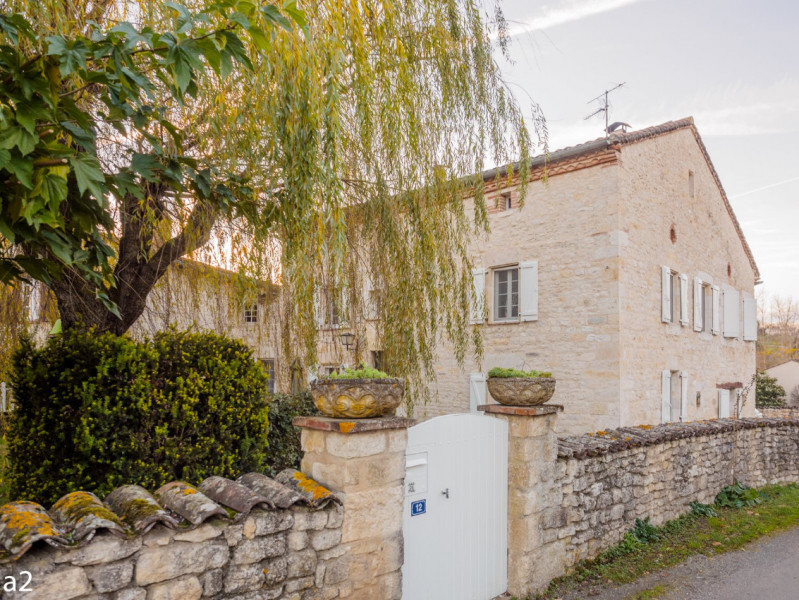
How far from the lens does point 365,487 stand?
312 cm

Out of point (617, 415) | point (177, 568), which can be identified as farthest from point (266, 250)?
point (617, 415)

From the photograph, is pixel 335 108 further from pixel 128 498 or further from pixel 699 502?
pixel 699 502

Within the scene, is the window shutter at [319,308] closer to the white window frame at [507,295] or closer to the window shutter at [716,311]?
the white window frame at [507,295]

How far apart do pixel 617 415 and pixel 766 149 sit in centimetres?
524

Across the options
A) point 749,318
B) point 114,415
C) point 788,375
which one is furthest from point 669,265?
point 788,375

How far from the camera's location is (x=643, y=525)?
5691 mm

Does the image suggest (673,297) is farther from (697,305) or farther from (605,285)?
(605,285)

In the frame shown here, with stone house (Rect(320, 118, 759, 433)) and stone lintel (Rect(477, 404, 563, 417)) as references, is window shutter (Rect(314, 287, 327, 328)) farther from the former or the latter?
stone house (Rect(320, 118, 759, 433))

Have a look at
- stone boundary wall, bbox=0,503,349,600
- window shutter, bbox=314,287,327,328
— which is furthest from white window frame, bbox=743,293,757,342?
stone boundary wall, bbox=0,503,349,600

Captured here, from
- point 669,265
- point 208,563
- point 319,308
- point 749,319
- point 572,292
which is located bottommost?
point 208,563

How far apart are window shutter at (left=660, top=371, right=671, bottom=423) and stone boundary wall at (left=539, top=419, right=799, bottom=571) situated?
7.44 feet

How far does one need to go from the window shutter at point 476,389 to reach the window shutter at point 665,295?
3.92 metres

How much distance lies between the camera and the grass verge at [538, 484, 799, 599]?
474 centimetres

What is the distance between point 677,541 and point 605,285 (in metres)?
5.01
